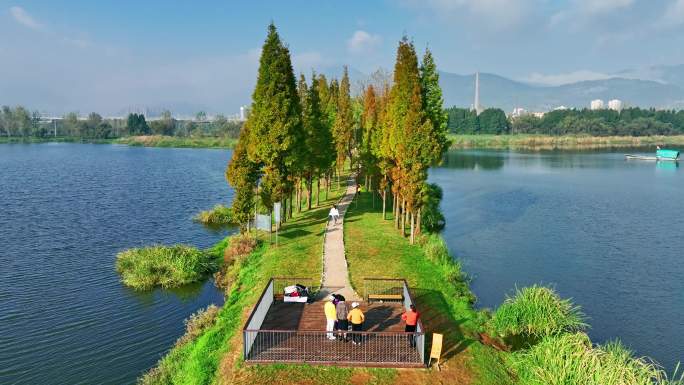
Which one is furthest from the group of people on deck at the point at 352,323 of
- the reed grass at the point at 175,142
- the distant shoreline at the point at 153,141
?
the reed grass at the point at 175,142

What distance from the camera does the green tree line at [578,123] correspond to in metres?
180

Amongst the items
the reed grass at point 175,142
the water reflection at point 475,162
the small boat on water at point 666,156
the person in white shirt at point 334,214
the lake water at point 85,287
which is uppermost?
the reed grass at point 175,142

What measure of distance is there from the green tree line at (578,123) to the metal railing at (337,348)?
Answer: 184388mm

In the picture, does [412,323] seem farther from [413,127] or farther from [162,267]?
[162,267]

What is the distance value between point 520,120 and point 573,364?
648ft

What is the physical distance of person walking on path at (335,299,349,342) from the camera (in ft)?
58.1

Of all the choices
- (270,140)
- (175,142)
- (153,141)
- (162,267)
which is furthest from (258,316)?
(153,141)

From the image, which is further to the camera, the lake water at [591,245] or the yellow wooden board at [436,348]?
the lake water at [591,245]

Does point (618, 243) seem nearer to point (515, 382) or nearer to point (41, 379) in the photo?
point (515, 382)

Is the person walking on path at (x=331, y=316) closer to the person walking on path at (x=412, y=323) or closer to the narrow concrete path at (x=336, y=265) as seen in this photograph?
the person walking on path at (x=412, y=323)

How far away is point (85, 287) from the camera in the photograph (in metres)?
27.8

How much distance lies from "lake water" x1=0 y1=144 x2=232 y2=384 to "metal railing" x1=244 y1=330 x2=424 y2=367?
5771mm

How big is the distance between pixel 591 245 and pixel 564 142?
466 feet

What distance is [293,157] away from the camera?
3338 cm
